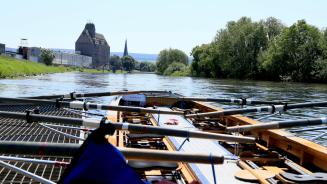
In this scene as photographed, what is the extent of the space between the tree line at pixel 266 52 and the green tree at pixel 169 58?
33.1 metres

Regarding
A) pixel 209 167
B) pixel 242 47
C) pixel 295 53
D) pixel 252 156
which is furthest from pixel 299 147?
pixel 242 47

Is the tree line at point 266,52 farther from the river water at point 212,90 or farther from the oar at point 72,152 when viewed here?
the oar at point 72,152

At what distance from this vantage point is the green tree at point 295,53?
68.8 metres

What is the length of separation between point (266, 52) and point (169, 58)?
62663 millimetres

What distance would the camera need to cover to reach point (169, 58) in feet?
447

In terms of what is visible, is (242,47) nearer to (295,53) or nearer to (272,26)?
(272,26)

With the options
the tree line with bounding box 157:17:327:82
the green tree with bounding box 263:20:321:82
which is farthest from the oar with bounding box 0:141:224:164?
the green tree with bounding box 263:20:321:82

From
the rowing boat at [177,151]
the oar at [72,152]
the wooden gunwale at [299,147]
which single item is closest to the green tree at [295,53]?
the rowing boat at [177,151]

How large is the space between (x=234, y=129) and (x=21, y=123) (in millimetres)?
7196

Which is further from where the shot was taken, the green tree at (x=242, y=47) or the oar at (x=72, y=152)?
the green tree at (x=242, y=47)

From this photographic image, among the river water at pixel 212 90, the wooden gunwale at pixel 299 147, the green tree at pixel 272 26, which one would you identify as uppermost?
the green tree at pixel 272 26

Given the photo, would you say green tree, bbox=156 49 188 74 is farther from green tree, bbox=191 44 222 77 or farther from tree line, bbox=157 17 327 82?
tree line, bbox=157 17 327 82

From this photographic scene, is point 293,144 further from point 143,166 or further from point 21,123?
point 21,123

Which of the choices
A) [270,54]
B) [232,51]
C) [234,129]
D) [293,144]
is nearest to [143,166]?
[234,129]
